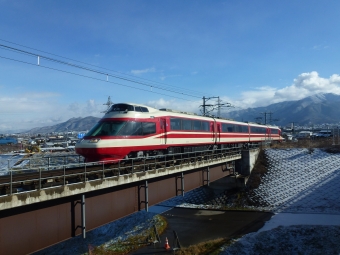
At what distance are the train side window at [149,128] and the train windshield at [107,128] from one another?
205cm

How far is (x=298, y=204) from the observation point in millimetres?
31953

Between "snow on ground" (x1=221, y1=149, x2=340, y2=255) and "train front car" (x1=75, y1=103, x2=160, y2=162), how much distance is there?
10.1 metres

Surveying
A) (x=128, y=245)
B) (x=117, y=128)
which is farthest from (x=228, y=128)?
(x=117, y=128)

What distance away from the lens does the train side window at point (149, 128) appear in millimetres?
20619

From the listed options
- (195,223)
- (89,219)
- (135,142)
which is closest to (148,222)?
(195,223)

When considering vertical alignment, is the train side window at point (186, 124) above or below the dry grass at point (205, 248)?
above

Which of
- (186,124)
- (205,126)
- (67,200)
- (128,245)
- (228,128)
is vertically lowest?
(128,245)

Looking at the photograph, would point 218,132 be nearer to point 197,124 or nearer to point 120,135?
point 197,124

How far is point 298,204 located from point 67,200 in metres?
26.9

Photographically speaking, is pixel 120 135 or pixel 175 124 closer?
pixel 120 135

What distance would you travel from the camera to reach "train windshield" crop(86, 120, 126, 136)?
715 inches

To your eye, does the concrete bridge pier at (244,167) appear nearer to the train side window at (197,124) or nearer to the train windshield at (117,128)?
the train side window at (197,124)

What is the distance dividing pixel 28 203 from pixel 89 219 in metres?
3.72

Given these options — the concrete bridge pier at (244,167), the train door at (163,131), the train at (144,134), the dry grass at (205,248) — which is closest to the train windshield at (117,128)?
the train at (144,134)
